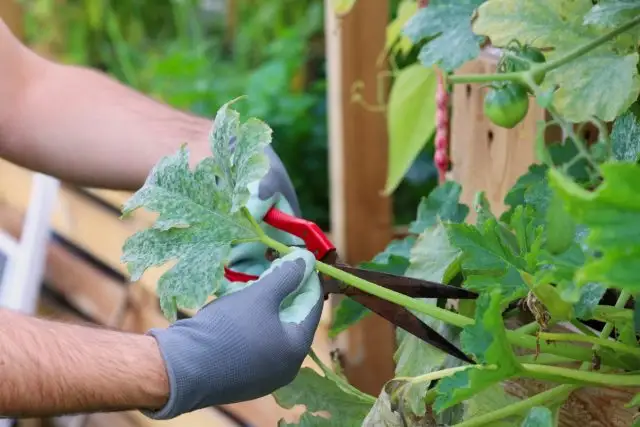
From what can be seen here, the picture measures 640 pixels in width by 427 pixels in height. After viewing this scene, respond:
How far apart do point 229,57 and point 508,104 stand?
6.73 feet

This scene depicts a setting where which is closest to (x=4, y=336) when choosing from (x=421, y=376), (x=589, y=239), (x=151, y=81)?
(x=421, y=376)

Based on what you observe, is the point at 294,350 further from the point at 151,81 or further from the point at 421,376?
the point at 151,81

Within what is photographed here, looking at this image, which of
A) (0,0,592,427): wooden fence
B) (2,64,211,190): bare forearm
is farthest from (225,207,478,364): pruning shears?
(2,64,211,190): bare forearm

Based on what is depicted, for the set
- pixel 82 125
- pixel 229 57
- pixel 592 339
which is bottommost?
pixel 592 339

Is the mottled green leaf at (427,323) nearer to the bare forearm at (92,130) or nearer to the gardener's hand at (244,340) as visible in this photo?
the gardener's hand at (244,340)

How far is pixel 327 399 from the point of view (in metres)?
0.57

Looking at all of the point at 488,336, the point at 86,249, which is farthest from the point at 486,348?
the point at 86,249

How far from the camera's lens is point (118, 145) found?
0.85 m

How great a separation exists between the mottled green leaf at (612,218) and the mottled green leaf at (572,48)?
17 cm

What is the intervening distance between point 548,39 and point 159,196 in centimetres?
25

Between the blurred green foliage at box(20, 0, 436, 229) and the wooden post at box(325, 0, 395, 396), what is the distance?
9.2 inches

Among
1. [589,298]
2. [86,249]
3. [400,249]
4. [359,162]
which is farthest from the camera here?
[86,249]

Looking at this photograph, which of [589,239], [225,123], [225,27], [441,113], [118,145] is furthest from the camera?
[225,27]

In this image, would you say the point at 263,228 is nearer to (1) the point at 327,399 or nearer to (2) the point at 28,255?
(1) the point at 327,399
